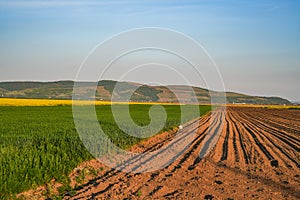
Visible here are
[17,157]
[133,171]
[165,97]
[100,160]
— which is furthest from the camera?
[165,97]

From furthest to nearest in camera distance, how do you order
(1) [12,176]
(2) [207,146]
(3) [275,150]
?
1. (2) [207,146]
2. (3) [275,150]
3. (1) [12,176]

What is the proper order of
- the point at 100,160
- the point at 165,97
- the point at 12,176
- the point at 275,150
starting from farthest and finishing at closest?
the point at 165,97, the point at 275,150, the point at 100,160, the point at 12,176

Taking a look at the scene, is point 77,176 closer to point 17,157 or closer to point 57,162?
point 57,162

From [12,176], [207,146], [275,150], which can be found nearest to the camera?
[12,176]

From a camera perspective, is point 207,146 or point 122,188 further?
point 207,146

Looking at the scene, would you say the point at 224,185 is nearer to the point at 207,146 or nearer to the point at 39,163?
the point at 39,163

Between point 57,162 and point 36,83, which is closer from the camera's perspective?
point 57,162

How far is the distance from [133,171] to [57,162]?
2.22 meters

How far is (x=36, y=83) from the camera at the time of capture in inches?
7869

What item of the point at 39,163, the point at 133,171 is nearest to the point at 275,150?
the point at 133,171

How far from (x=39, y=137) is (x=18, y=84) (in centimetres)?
18297

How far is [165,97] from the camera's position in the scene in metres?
142

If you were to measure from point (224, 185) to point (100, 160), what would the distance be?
5.31 metres

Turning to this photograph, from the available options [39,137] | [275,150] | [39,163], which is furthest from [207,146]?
[39,163]
